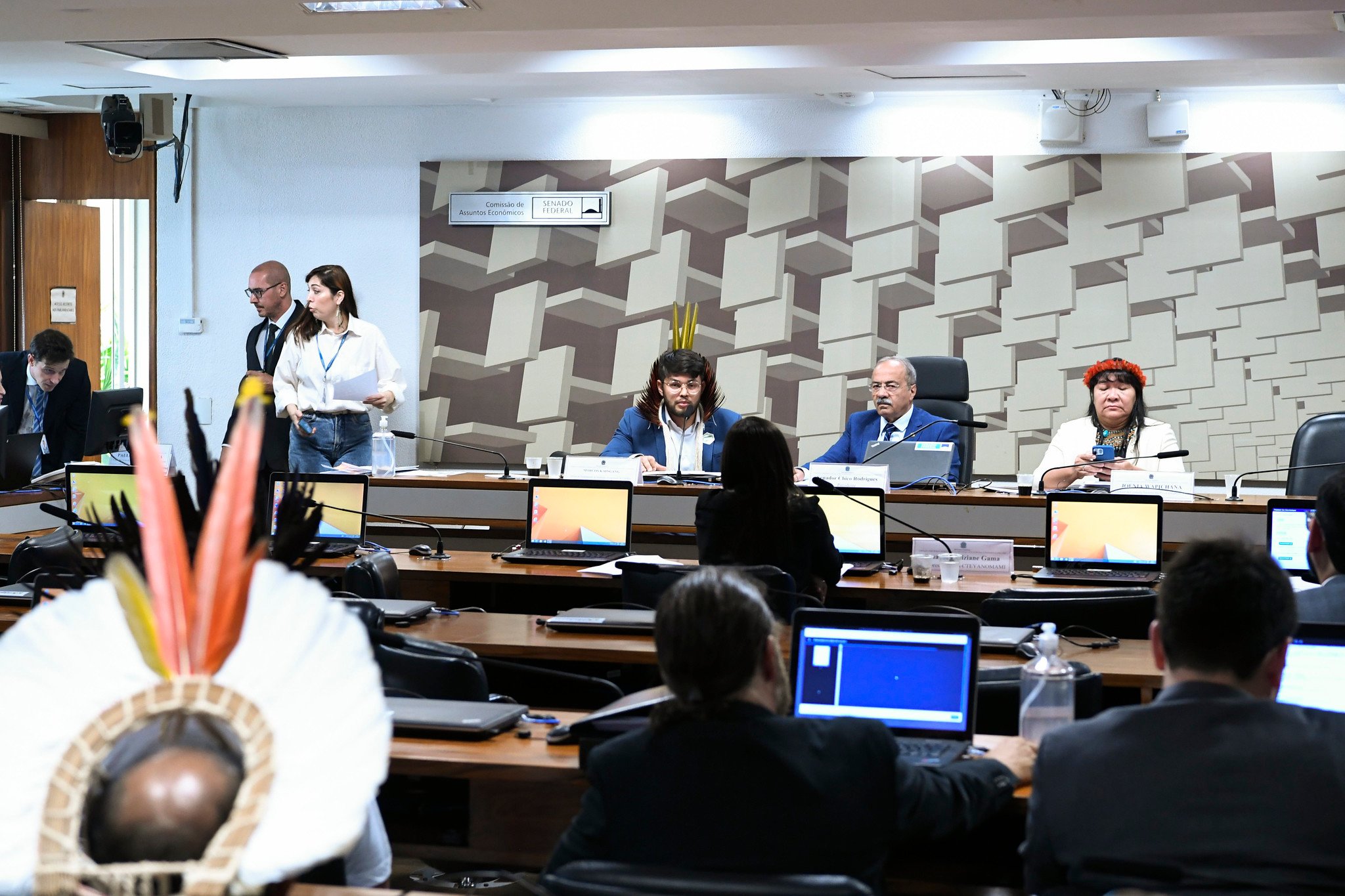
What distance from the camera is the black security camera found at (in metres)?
7.33

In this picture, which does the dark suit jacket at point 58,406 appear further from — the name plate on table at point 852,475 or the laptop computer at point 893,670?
the laptop computer at point 893,670

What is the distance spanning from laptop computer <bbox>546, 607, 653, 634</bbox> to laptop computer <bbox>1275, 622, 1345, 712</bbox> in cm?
172

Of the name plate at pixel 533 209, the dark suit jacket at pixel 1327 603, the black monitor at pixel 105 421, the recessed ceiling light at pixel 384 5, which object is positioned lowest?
the dark suit jacket at pixel 1327 603

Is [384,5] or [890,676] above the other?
[384,5]

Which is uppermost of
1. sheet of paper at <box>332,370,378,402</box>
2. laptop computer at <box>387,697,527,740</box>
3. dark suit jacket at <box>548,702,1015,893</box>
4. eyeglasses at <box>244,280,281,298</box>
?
eyeglasses at <box>244,280,281,298</box>

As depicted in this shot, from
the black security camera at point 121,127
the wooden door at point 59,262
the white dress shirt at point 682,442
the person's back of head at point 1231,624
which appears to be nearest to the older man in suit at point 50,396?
the black security camera at point 121,127

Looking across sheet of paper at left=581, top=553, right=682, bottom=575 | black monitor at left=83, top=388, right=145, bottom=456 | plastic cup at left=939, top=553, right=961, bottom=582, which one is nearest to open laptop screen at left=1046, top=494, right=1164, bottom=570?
plastic cup at left=939, top=553, right=961, bottom=582

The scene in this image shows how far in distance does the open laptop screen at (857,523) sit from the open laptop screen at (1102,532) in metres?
0.56

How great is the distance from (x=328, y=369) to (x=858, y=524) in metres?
3.23

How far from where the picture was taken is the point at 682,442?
5.94 meters

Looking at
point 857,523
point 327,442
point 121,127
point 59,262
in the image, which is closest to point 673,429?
point 857,523

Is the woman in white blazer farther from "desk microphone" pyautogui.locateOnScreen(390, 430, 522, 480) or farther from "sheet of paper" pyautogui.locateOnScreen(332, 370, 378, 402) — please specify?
"sheet of paper" pyautogui.locateOnScreen(332, 370, 378, 402)

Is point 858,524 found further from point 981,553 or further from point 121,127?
point 121,127

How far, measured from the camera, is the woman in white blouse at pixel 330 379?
6.52m
